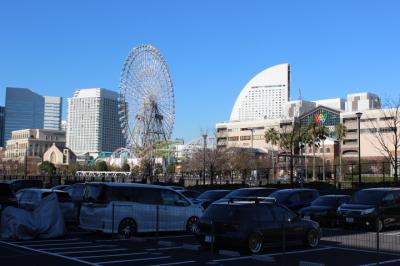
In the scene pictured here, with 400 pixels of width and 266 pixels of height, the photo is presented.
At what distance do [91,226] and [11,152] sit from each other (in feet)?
563

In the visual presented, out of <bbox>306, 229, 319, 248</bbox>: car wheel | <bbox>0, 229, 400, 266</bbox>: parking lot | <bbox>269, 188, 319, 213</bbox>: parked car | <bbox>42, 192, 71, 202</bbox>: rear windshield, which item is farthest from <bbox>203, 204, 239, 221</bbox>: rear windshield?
<bbox>269, 188, 319, 213</bbox>: parked car

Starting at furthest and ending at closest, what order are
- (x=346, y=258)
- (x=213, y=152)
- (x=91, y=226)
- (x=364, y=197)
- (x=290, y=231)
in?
(x=213, y=152) < (x=364, y=197) < (x=91, y=226) < (x=290, y=231) < (x=346, y=258)

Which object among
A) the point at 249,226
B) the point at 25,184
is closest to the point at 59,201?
the point at 249,226

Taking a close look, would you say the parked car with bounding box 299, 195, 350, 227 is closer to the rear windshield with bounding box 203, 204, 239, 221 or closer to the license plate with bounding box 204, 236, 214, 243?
the rear windshield with bounding box 203, 204, 239, 221

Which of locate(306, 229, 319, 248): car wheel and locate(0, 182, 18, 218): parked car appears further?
locate(0, 182, 18, 218): parked car

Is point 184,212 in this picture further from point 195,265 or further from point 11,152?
point 11,152

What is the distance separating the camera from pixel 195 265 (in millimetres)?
12320

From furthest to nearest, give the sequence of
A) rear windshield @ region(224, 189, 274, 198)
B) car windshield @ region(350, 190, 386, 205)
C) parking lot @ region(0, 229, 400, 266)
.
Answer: rear windshield @ region(224, 189, 274, 198) → car windshield @ region(350, 190, 386, 205) → parking lot @ region(0, 229, 400, 266)

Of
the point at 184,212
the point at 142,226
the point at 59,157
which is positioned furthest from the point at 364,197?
the point at 59,157

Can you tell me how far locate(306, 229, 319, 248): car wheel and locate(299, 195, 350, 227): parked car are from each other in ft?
17.9

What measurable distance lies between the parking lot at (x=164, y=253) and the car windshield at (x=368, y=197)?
4.40 meters

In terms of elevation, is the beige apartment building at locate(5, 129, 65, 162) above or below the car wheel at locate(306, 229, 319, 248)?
above

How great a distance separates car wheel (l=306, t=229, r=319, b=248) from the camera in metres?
15.3

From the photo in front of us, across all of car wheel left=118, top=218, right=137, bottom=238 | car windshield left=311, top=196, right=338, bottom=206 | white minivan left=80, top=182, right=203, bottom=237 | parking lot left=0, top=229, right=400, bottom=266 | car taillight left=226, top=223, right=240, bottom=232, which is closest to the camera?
parking lot left=0, top=229, right=400, bottom=266
